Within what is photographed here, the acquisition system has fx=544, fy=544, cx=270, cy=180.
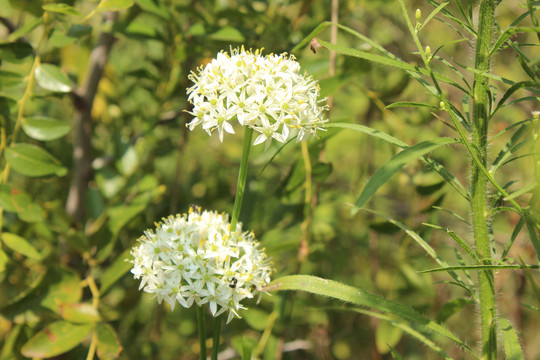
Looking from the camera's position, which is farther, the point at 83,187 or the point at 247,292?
the point at 83,187

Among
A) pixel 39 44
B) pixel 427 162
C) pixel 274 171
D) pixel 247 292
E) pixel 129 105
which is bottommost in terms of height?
pixel 247 292

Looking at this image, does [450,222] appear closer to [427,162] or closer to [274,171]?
[274,171]

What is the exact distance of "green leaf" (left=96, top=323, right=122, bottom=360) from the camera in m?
1.22

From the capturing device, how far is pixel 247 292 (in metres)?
0.99

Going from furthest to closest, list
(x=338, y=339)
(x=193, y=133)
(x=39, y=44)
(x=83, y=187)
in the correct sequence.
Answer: (x=193, y=133)
(x=338, y=339)
(x=83, y=187)
(x=39, y=44)

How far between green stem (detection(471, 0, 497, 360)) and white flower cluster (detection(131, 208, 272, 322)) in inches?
15.4

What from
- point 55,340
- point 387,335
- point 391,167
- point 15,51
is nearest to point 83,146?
point 15,51

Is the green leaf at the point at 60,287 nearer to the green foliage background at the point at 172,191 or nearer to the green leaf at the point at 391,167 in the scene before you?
the green foliage background at the point at 172,191

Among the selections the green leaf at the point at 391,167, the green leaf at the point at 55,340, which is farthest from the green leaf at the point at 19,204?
the green leaf at the point at 391,167

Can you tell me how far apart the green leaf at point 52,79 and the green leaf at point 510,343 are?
1102mm

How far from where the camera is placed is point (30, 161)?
52.2 inches

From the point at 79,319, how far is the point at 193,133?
140cm

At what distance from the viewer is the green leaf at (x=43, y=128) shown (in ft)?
4.50

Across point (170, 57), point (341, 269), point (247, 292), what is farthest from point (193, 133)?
point (247, 292)
